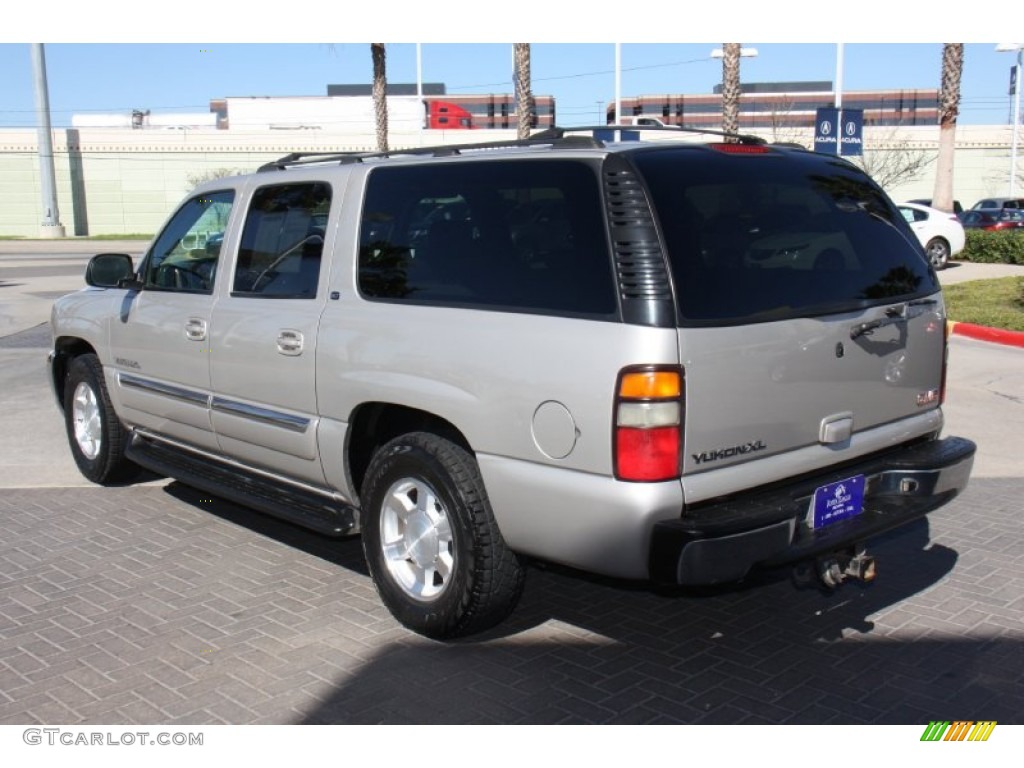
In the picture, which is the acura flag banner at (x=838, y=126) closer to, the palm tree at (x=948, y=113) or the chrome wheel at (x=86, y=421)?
the palm tree at (x=948, y=113)

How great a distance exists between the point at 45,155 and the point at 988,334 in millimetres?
49321

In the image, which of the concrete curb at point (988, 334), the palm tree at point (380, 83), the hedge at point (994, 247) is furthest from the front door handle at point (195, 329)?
the palm tree at point (380, 83)

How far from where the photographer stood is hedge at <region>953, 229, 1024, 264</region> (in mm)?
23172

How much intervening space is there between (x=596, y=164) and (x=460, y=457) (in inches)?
49.6

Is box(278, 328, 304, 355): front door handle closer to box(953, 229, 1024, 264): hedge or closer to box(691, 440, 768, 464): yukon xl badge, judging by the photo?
box(691, 440, 768, 464): yukon xl badge

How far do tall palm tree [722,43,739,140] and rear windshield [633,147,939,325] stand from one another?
18431 millimetres

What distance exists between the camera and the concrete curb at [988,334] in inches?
499

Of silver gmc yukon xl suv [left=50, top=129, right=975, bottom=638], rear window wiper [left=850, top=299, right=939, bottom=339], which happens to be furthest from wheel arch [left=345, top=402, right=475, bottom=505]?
rear window wiper [left=850, top=299, right=939, bottom=339]

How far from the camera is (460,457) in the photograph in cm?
414

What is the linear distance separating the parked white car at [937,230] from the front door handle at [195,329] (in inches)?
804

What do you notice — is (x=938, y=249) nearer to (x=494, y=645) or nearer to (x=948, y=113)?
(x=948, y=113)

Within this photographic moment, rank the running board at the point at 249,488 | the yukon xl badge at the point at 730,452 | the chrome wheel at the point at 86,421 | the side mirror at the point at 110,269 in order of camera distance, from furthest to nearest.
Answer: the chrome wheel at the point at 86,421 → the side mirror at the point at 110,269 → the running board at the point at 249,488 → the yukon xl badge at the point at 730,452
